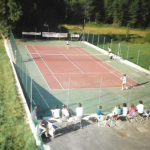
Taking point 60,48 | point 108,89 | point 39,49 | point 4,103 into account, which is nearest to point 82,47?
point 60,48

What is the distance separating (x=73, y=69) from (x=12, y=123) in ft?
44.6

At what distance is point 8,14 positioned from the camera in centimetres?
3778

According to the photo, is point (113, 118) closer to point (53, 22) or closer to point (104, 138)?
point (104, 138)

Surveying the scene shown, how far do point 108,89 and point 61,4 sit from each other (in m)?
34.4

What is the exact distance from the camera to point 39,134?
11.3 m

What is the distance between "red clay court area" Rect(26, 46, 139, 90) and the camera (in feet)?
70.0

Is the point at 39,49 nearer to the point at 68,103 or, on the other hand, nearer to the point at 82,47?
the point at 82,47

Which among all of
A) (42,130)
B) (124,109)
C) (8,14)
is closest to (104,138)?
(124,109)

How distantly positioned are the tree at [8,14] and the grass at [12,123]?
1959 cm

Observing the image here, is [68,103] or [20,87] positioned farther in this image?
[20,87]

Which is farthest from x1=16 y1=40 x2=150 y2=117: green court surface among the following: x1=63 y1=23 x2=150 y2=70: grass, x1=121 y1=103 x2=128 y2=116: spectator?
x1=63 y1=23 x2=150 y2=70: grass

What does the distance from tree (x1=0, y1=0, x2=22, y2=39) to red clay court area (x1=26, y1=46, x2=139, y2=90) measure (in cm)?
508

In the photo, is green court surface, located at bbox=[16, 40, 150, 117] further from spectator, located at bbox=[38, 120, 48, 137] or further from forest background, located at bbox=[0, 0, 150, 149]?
spectator, located at bbox=[38, 120, 48, 137]

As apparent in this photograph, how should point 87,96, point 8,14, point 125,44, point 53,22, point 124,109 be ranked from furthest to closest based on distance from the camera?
point 53,22 → point 125,44 → point 8,14 → point 87,96 → point 124,109
